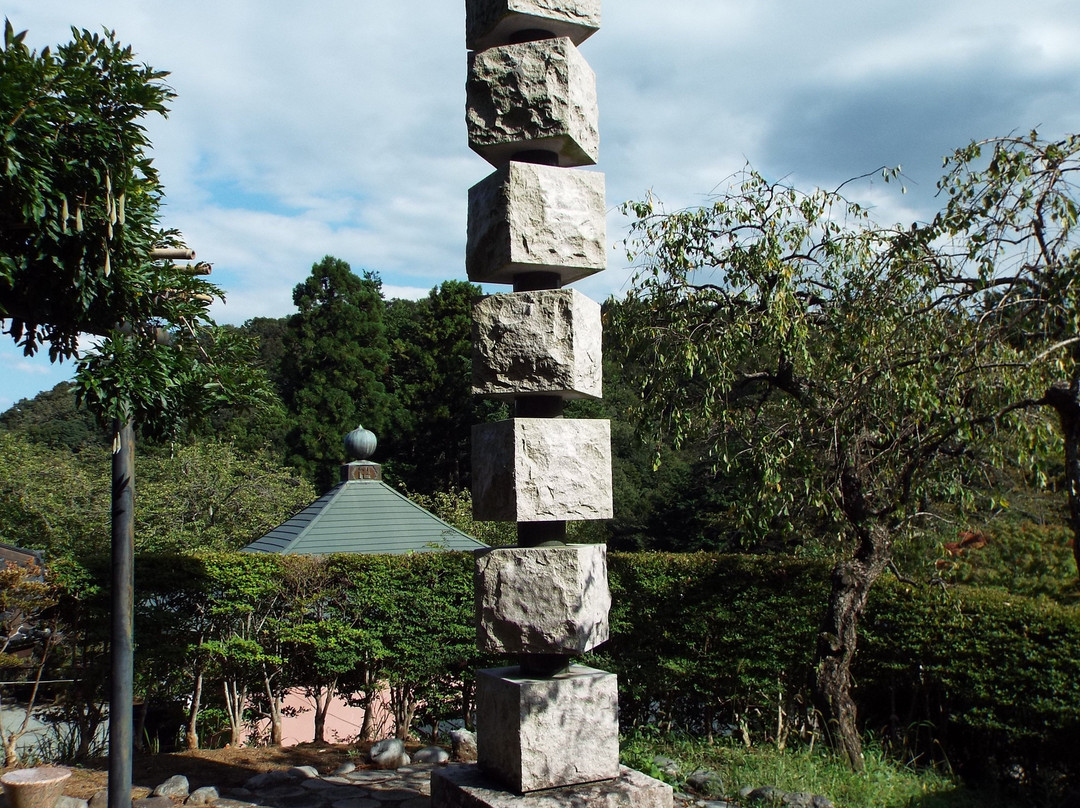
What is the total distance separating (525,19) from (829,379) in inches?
130

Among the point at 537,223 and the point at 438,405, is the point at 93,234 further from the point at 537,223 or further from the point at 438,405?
the point at 438,405

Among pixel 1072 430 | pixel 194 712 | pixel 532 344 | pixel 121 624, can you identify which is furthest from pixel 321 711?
pixel 1072 430

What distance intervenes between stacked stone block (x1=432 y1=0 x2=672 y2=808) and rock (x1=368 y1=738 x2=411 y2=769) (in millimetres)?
2095

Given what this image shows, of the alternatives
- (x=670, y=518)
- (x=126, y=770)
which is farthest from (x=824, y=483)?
(x=670, y=518)

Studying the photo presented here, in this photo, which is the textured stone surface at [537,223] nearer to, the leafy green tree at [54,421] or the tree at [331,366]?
the tree at [331,366]

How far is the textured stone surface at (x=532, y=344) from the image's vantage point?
360 centimetres

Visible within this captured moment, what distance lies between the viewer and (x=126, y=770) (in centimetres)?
426

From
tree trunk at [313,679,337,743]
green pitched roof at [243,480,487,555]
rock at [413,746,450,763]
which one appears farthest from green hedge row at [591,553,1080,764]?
green pitched roof at [243,480,487,555]

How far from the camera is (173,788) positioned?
15.7 ft

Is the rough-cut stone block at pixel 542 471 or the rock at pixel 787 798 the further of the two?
the rock at pixel 787 798

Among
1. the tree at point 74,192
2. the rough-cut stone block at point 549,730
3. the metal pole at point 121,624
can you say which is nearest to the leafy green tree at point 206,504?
the metal pole at point 121,624

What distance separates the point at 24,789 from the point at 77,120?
333 cm

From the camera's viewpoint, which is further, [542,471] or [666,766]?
[666,766]

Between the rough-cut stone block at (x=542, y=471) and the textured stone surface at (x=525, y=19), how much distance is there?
1.78 meters
